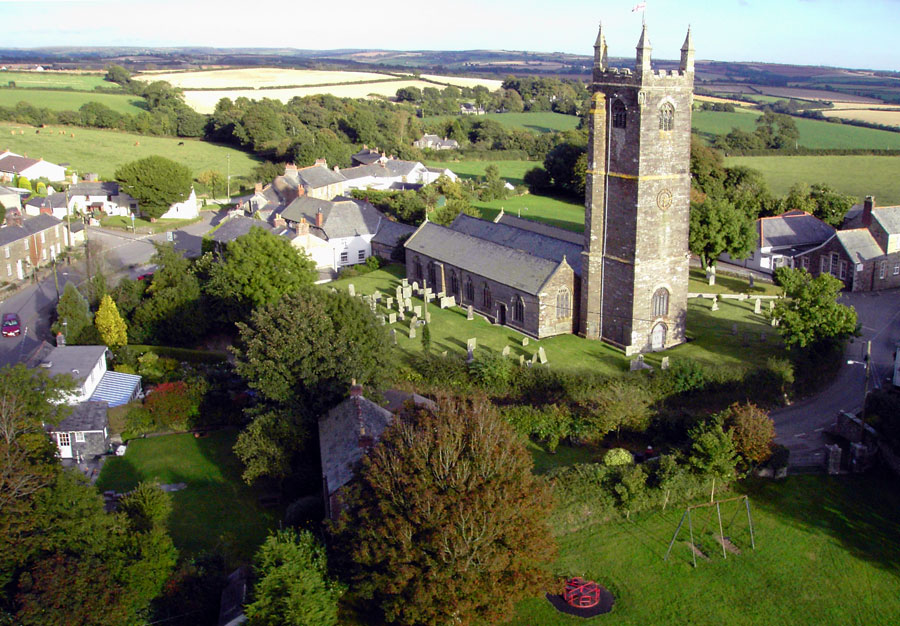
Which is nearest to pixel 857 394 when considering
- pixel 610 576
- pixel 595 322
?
pixel 595 322

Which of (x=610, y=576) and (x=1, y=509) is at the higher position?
(x=1, y=509)

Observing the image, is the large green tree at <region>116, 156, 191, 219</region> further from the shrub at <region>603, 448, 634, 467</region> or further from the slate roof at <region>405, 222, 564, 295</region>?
the shrub at <region>603, 448, 634, 467</region>

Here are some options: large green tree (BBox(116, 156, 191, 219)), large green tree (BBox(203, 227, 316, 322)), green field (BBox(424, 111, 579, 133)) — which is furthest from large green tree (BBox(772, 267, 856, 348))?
green field (BBox(424, 111, 579, 133))

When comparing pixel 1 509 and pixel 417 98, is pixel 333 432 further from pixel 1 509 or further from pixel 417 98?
pixel 417 98

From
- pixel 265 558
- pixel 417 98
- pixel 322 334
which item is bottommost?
pixel 265 558

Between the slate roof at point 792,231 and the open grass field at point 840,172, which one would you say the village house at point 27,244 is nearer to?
the slate roof at point 792,231

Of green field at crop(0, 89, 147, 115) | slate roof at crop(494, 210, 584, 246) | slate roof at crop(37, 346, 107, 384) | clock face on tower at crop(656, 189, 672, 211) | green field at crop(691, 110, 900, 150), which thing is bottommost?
slate roof at crop(37, 346, 107, 384)
